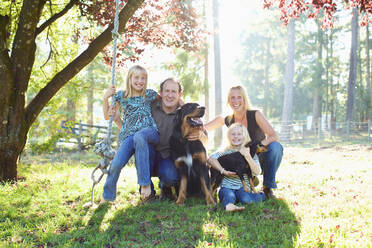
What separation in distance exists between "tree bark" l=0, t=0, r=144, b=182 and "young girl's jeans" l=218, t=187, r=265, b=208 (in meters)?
2.91

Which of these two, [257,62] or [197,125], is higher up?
[257,62]

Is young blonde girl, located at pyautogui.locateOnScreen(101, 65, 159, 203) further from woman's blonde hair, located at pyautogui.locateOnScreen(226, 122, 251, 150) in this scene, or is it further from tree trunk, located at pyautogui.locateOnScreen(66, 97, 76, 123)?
tree trunk, located at pyautogui.locateOnScreen(66, 97, 76, 123)

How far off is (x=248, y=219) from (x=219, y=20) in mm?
13929

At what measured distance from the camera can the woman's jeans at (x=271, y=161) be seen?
3.66 metres

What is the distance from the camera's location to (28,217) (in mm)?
3180

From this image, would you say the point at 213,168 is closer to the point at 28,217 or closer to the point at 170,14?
the point at 28,217

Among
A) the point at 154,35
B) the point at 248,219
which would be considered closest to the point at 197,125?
the point at 248,219

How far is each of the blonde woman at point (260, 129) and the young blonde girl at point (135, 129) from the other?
0.88m

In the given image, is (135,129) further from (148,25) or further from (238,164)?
(148,25)

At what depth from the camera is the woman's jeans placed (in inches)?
144

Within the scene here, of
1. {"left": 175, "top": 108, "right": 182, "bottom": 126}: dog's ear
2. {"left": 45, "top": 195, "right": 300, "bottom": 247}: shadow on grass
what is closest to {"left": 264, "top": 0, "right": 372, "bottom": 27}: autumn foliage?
{"left": 175, "top": 108, "right": 182, "bottom": 126}: dog's ear

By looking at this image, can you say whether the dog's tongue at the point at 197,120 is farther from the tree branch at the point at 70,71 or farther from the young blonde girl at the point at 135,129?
the tree branch at the point at 70,71

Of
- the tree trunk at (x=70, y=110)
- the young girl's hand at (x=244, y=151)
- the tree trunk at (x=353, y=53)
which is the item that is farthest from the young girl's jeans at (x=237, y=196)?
the tree trunk at (x=353, y=53)

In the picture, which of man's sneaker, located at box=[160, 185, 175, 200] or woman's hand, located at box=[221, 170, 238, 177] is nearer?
woman's hand, located at box=[221, 170, 238, 177]
